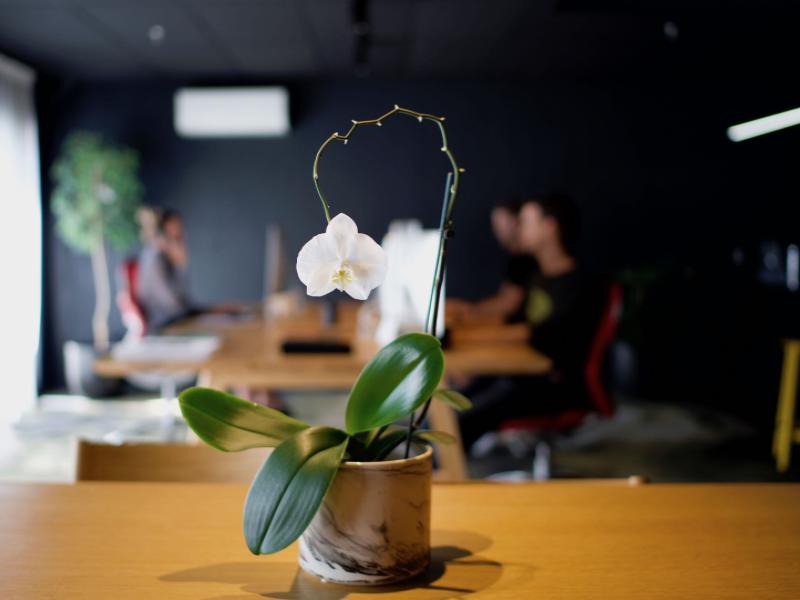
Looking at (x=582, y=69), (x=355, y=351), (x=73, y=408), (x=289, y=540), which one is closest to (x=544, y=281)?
(x=355, y=351)

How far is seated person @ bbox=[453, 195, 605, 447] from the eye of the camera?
318 centimetres

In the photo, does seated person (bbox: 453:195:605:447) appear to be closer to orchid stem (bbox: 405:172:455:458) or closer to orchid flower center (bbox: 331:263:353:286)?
orchid stem (bbox: 405:172:455:458)

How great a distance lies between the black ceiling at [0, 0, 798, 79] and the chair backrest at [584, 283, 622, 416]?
2.15m

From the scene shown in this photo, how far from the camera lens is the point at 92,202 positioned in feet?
19.4

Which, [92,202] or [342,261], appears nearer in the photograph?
[342,261]

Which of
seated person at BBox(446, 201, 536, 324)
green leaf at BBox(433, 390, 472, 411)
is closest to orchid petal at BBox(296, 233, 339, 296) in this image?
green leaf at BBox(433, 390, 472, 411)

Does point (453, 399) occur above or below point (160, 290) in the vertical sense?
below

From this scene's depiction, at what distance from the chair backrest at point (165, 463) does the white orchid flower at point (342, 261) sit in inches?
24.0

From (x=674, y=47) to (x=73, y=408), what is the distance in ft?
17.0

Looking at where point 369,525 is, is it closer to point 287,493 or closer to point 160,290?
point 287,493

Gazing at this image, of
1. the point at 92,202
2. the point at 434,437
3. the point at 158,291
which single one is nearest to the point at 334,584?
the point at 434,437

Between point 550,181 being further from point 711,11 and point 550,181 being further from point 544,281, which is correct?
point 544,281

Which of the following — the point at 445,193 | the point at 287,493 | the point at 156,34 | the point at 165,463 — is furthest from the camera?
the point at 156,34

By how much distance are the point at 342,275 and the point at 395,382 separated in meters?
0.13
